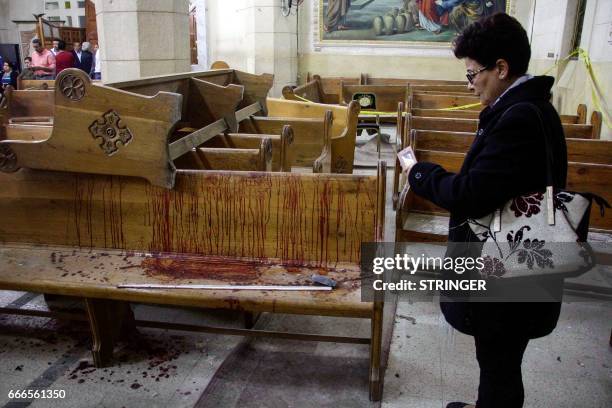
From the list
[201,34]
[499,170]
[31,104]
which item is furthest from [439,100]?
[201,34]

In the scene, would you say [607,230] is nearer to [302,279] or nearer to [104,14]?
[302,279]

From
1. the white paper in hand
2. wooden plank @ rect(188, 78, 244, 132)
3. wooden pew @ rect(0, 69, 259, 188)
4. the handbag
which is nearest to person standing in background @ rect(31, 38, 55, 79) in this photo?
wooden plank @ rect(188, 78, 244, 132)

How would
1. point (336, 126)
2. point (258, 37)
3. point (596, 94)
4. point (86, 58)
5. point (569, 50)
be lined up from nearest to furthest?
point (596, 94) < point (336, 126) < point (569, 50) < point (258, 37) < point (86, 58)

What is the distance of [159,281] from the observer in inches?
102

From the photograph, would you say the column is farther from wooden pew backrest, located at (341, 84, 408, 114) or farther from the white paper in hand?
wooden pew backrest, located at (341, 84, 408, 114)

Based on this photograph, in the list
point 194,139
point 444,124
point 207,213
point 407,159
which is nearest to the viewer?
point 407,159

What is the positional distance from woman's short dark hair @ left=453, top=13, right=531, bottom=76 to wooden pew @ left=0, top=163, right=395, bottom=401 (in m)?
0.79

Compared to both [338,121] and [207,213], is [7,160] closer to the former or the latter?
[207,213]

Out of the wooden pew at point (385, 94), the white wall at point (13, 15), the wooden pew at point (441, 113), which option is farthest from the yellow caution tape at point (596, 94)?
the white wall at point (13, 15)

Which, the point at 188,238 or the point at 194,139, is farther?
the point at 194,139

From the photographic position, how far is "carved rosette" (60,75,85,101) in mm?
2623

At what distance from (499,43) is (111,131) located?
1815 mm

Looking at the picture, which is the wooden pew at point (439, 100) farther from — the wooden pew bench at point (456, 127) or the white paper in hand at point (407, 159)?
the white paper in hand at point (407, 159)

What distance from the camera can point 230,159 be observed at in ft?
11.0
